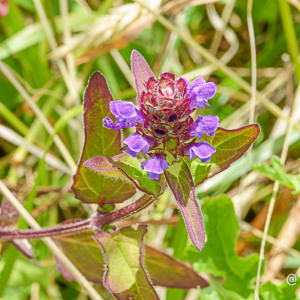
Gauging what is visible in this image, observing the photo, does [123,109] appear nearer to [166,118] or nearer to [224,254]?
[166,118]

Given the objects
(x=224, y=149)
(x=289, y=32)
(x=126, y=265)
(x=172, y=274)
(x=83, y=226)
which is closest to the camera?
(x=224, y=149)

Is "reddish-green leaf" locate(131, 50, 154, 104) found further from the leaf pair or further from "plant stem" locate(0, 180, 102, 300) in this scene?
"plant stem" locate(0, 180, 102, 300)

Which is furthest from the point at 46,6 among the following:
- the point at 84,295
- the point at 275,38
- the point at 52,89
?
the point at 84,295

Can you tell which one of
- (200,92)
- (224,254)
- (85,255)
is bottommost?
(224,254)

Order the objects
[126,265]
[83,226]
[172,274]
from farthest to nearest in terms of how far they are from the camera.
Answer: [172,274] < [83,226] < [126,265]

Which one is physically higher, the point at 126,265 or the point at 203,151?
the point at 203,151

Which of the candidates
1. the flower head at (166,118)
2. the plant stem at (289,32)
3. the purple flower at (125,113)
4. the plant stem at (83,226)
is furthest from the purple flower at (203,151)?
the plant stem at (289,32)

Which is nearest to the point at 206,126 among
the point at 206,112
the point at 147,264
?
the point at 147,264

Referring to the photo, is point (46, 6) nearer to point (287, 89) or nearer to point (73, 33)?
point (73, 33)

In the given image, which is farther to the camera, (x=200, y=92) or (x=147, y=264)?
(x=147, y=264)
